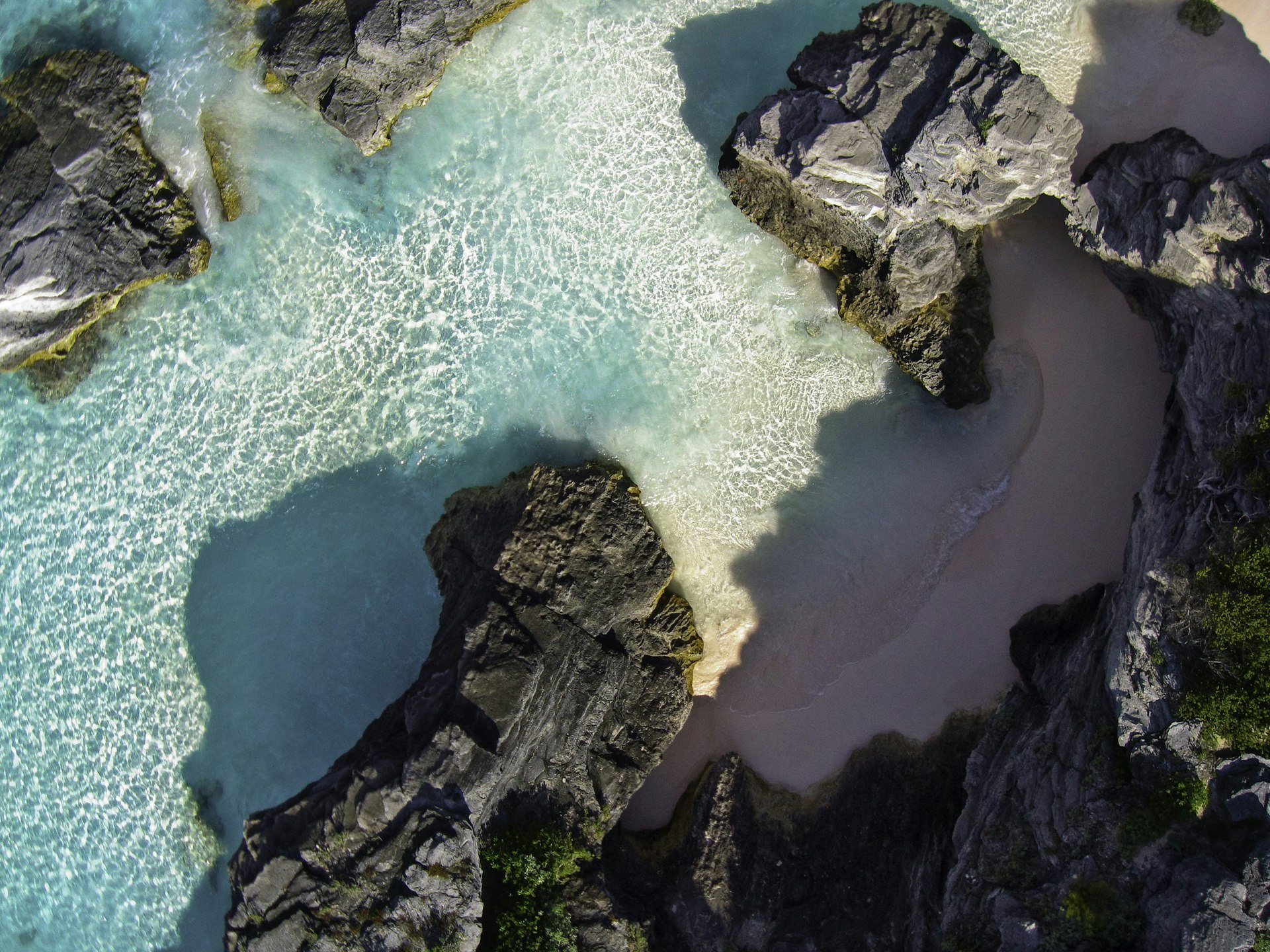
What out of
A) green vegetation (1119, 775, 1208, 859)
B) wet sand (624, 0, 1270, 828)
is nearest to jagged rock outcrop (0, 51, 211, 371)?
wet sand (624, 0, 1270, 828)

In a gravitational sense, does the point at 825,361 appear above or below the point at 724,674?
above

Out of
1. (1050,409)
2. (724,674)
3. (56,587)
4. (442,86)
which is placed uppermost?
(442,86)

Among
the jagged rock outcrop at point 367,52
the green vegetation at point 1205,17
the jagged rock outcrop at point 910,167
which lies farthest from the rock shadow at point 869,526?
the jagged rock outcrop at point 367,52

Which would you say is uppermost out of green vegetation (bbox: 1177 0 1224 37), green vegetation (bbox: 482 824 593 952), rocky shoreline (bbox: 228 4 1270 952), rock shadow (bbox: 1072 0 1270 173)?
green vegetation (bbox: 1177 0 1224 37)

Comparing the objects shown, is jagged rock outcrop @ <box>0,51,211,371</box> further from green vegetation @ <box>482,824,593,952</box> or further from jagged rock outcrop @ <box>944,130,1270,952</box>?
jagged rock outcrop @ <box>944,130,1270,952</box>

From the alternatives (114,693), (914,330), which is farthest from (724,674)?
(114,693)

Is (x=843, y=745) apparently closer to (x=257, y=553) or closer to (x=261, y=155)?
(x=257, y=553)

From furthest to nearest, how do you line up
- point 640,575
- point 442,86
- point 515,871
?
point 442,86 → point 640,575 → point 515,871
